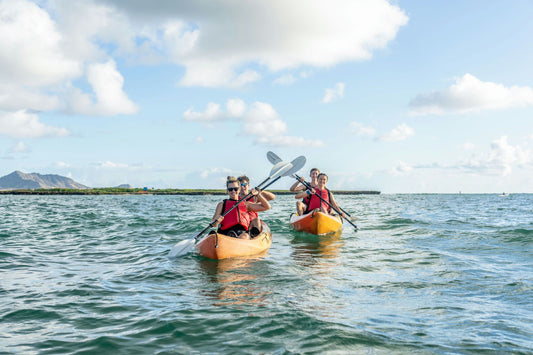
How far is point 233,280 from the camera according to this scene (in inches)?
275

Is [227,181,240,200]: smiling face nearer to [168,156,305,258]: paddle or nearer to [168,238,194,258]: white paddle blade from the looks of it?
[168,156,305,258]: paddle

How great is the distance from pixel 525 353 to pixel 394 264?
477cm

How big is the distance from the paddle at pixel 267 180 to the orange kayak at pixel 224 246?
2.11 feet

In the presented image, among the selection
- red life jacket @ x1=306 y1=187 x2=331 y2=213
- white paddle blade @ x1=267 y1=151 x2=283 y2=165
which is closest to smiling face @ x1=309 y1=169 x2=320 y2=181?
red life jacket @ x1=306 y1=187 x2=331 y2=213

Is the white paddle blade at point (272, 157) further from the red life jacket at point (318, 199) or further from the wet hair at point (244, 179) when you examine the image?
the wet hair at point (244, 179)

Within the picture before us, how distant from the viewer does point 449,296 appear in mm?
6051

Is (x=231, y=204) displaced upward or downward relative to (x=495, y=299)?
upward

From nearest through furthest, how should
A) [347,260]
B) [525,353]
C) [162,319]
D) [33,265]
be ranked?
[525,353]
[162,319]
[33,265]
[347,260]

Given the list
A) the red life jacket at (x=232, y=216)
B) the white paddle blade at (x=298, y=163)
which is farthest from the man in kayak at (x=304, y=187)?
the red life jacket at (x=232, y=216)

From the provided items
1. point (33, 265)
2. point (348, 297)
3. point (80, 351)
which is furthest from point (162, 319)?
point (33, 265)

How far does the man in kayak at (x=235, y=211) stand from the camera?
9266 mm

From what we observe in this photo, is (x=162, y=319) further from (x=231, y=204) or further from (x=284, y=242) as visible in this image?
(x=284, y=242)

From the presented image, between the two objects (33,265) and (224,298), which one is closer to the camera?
(224,298)

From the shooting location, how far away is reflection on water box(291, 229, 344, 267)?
9180 millimetres
